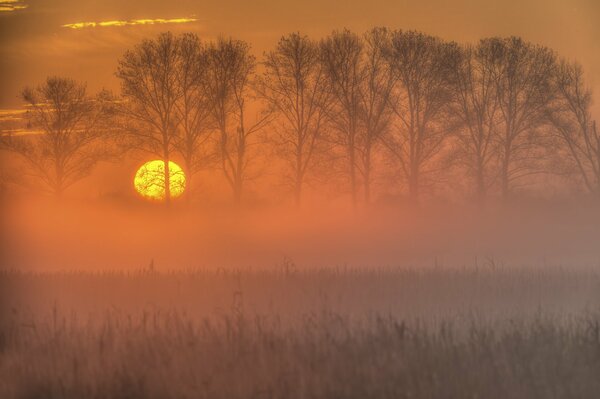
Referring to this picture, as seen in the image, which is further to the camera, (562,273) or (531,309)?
(562,273)

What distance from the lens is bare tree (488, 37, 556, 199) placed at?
361 inches

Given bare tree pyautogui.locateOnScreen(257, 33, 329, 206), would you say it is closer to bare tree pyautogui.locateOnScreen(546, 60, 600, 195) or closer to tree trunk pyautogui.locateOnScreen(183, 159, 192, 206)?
tree trunk pyautogui.locateOnScreen(183, 159, 192, 206)

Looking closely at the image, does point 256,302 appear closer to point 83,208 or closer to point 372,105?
point 83,208

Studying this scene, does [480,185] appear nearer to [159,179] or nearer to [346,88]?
[346,88]

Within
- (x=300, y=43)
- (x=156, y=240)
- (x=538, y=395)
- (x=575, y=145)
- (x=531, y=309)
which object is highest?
(x=300, y=43)

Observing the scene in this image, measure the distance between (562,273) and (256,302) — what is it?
119 inches

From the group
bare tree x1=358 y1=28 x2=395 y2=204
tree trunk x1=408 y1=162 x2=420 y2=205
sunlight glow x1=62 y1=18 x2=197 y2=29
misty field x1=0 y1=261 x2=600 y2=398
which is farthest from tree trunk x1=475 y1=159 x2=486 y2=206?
sunlight glow x1=62 y1=18 x2=197 y2=29

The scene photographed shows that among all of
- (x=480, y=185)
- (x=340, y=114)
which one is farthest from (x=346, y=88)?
(x=480, y=185)

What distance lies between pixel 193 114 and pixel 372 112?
6.40ft

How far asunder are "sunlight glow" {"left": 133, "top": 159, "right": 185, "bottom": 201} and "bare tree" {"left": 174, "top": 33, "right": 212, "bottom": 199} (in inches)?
3.2

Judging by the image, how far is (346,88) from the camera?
9062mm

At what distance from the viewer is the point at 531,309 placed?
6902mm

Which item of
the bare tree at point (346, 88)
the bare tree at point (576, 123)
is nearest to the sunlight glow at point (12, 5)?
the bare tree at point (346, 88)

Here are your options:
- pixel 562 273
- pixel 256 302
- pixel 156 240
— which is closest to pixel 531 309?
pixel 562 273
